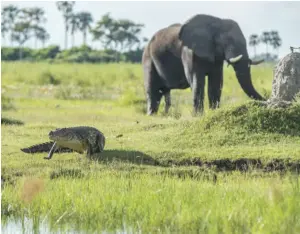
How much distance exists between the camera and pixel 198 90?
17047mm

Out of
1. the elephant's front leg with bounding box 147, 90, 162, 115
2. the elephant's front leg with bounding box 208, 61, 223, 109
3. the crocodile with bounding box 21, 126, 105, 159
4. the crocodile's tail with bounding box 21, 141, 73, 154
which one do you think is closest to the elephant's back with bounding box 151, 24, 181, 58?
the elephant's front leg with bounding box 147, 90, 162, 115

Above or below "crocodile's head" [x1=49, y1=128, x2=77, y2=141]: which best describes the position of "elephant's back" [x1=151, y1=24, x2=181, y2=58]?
above

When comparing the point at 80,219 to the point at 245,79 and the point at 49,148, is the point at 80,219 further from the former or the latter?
the point at 245,79

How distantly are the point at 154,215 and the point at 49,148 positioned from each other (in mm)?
3982

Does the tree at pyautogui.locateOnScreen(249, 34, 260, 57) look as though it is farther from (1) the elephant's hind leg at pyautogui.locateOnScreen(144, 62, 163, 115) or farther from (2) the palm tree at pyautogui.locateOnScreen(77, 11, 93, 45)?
(1) the elephant's hind leg at pyautogui.locateOnScreen(144, 62, 163, 115)

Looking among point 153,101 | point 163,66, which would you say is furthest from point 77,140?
point 153,101

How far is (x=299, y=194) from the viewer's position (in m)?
7.16

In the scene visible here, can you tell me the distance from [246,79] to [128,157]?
6.81 meters

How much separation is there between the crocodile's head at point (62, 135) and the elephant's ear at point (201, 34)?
7451 mm

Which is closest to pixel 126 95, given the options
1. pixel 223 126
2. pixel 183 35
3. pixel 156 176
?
pixel 183 35

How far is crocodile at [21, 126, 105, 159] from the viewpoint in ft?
33.4

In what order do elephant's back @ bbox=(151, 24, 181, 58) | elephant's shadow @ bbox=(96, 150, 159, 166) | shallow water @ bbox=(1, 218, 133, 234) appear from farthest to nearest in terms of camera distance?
elephant's back @ bbox=(151, 24, 181, 58), elephant's shadow @ bbox=(96, 150, 159, 166), shallow water @ bbox=(1, 218, 133, 234)

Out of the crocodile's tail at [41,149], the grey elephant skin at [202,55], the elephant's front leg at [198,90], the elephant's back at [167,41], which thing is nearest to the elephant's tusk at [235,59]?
the grey elephant skin at [202,55]

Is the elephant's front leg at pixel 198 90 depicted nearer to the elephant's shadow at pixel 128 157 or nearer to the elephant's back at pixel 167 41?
the elephant's back at pixel 167 41
